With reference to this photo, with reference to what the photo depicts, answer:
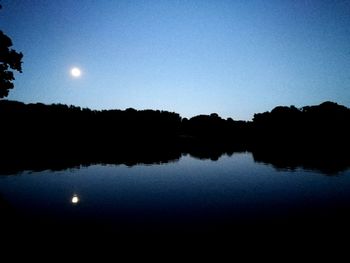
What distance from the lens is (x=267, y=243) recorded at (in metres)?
13.2

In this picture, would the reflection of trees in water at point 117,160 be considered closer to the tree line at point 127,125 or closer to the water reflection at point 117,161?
the water reflection at point 117,161

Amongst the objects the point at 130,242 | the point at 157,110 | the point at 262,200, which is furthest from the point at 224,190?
the point at 157,110

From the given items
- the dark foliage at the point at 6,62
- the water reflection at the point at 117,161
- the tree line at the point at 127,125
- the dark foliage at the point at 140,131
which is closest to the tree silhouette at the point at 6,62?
the dark foliage at the point at 6,62

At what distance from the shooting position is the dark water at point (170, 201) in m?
16.7

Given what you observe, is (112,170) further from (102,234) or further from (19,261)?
A: (19,261)

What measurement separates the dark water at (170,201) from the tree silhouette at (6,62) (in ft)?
33.4

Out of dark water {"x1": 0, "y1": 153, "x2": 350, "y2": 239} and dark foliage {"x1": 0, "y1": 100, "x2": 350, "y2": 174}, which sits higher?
dark foliage {"x1": 0, "y1": 100, "x2": 350, "y2": 174}

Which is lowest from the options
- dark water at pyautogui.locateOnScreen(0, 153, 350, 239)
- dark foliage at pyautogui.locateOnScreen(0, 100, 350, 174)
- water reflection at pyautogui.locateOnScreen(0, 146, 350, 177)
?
dark water at pyautogui.locateOnScreen(0, 153, 350, 239)

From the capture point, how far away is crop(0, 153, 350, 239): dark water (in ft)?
54.9

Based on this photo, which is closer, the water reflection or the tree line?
the water reflection

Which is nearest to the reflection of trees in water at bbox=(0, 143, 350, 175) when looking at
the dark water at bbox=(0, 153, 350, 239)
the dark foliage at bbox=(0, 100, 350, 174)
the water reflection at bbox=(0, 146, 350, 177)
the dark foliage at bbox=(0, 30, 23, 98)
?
the water reflection at bbox=(0, 146, 350, 177)

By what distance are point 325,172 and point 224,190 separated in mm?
23107

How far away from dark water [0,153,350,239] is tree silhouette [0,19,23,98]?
33.4 feet

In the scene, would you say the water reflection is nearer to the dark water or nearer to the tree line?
the dark water
